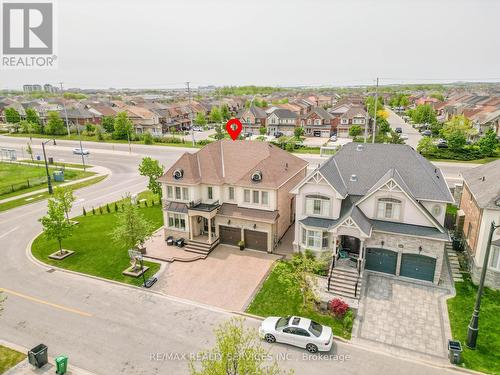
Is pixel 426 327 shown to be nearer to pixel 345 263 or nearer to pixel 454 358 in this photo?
pixel 454 358

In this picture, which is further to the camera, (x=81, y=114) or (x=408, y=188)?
(x=81, y=114)

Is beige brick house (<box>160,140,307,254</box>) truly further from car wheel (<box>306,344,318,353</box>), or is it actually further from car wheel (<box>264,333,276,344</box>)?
car wheel (<box>306,344,318,353</box>)

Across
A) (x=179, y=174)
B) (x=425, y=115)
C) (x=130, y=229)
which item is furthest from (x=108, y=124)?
(x=425, y=115)

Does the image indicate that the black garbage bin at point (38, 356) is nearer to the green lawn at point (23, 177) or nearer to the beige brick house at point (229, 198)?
the beige brick house at point (229, 198)

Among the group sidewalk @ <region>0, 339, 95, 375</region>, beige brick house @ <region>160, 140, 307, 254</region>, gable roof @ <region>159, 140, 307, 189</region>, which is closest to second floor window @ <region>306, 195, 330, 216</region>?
beige brick house @ <region>160, 140, 307, 254</region>

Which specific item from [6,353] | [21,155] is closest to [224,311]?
[6,353]
